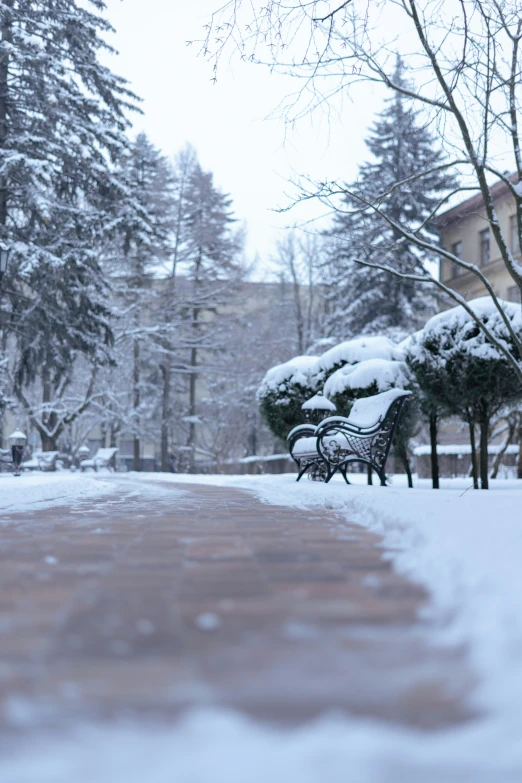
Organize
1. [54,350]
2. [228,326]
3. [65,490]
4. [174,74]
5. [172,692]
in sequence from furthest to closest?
[228,326] → [54,350] → [65,490] → [174,74] → [172,692]

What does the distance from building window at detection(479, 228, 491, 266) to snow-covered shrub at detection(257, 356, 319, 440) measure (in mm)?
14475

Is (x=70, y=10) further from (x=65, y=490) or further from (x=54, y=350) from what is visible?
(x=65, y=490)

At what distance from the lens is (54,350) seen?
15648mm

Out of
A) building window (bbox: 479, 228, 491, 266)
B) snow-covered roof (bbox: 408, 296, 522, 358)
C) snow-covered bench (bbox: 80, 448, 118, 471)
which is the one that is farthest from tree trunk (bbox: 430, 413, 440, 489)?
building window (bbox: 479, 228, 491, 266)

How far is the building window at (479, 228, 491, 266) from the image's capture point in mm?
26875

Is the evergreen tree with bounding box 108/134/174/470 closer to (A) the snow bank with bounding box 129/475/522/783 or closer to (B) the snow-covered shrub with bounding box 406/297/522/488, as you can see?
(B) the snow-covered shrub with bounding box 406/297/522/488

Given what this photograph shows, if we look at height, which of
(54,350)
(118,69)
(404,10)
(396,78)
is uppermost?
(118,69)

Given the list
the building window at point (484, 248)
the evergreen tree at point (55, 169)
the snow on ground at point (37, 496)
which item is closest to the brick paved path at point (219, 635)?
the snow on ground at point (37, 496)

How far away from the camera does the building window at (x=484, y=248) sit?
26875mm

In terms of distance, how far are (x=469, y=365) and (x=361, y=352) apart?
4.43 metres

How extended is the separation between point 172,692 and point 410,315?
2451cm

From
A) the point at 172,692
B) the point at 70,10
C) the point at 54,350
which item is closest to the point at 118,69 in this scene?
the point at 70,10

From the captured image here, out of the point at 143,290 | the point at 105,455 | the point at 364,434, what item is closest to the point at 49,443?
the point at 105,455

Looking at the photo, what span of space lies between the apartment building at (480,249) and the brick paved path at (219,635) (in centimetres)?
2180
